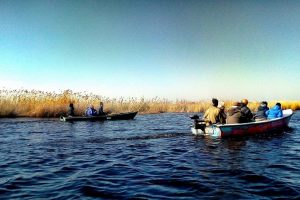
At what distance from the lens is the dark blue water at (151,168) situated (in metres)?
7.49

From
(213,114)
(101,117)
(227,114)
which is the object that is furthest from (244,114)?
(101,117)

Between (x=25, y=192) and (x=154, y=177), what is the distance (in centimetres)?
282

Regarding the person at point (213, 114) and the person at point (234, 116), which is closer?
the person at point (213, 114)

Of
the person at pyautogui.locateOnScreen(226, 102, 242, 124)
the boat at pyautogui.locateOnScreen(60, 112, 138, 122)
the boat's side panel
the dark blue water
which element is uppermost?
the boat at pyautogui.locateOnScreen(60, 112, 138, 122)

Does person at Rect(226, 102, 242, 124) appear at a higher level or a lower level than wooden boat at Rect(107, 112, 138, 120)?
lower

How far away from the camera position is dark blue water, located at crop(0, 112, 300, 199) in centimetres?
749

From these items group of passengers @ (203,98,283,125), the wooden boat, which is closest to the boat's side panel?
group of passengers @ (203,98,283,125)

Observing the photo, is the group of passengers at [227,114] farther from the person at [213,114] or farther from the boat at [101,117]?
the boat at [101,117]

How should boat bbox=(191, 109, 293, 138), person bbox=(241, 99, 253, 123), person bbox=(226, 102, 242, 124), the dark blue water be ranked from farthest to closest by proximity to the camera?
person bbox=(241, 99, 253, 123) → person bbox=(226, 102, 242, 124) → boat bbox=(191, 109, 293, 138) → the dark blue water

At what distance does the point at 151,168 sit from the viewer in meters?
9.96

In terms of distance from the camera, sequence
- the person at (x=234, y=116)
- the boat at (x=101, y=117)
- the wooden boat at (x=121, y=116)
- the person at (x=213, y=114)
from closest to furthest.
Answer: the person at (x=213, y=114) → the person at (x=234, y=116) → the boat at (x=101, y=117) → the wooden boat at (x=121, y=116)

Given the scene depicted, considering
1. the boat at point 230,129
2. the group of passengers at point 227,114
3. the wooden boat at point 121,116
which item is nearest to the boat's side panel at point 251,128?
the boat at point 230,129

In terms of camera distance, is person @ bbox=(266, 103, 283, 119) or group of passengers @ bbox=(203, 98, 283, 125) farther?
person @ bbox=(266, 103, 283, 119)

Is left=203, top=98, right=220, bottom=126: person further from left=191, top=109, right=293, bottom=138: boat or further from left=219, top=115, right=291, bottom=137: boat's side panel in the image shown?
left=219, top=115, right=291, bottom=137: boat's side panel
